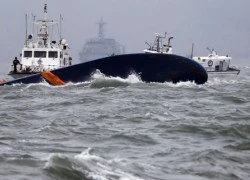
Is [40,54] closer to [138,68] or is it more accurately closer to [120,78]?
[120,78]

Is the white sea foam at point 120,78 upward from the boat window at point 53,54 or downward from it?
downward

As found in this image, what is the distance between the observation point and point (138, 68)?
26578 millimetres

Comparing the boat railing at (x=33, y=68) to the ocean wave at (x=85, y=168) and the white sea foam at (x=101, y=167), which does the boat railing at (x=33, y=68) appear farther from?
the ocean wave at (x=85, y=168)

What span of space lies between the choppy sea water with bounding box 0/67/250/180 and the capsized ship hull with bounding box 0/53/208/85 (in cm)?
438

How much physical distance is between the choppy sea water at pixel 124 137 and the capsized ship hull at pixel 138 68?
4.38m

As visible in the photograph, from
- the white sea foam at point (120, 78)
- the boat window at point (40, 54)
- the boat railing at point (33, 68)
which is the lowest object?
the boat railing at point (33, 68)

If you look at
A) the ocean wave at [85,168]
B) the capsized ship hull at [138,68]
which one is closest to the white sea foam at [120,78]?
the capsized ship hull at [138,68]

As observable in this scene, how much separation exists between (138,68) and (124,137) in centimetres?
1473

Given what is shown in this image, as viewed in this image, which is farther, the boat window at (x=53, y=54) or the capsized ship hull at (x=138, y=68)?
the boat window at (x=53, y=54)

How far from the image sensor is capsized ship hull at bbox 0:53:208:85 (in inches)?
1034

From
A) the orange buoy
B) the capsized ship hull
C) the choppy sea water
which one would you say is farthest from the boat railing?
the choppy sea water

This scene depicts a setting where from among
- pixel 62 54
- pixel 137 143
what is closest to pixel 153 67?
pixel 62 54

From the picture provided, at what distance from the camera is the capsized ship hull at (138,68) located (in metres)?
26.3

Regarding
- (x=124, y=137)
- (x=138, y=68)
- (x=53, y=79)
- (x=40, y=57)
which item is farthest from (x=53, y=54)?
(x=124, y=137)
